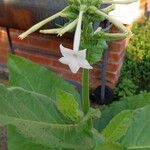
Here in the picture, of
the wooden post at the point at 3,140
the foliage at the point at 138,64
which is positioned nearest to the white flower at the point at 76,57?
the wooden post at the point at 3,140

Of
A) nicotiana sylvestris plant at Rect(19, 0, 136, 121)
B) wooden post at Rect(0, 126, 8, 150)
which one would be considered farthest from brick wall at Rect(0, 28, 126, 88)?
nicotiana sylvestris plant at Rect(19, 0, 136, 121)

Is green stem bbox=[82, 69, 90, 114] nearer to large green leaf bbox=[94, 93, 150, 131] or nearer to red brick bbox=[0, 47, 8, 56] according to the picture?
large green leaf bbox=[94, 93, 150, 131]

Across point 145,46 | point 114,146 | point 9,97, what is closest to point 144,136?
point 114,146

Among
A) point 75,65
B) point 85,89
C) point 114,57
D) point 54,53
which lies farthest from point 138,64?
point 75,65

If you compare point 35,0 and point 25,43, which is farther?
point 25,43

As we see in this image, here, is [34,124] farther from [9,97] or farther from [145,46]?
[145,46]

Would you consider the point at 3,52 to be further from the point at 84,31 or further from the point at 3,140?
the point at 84,31

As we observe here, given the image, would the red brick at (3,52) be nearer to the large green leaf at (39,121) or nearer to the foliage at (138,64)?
the foliage at (138,64)
